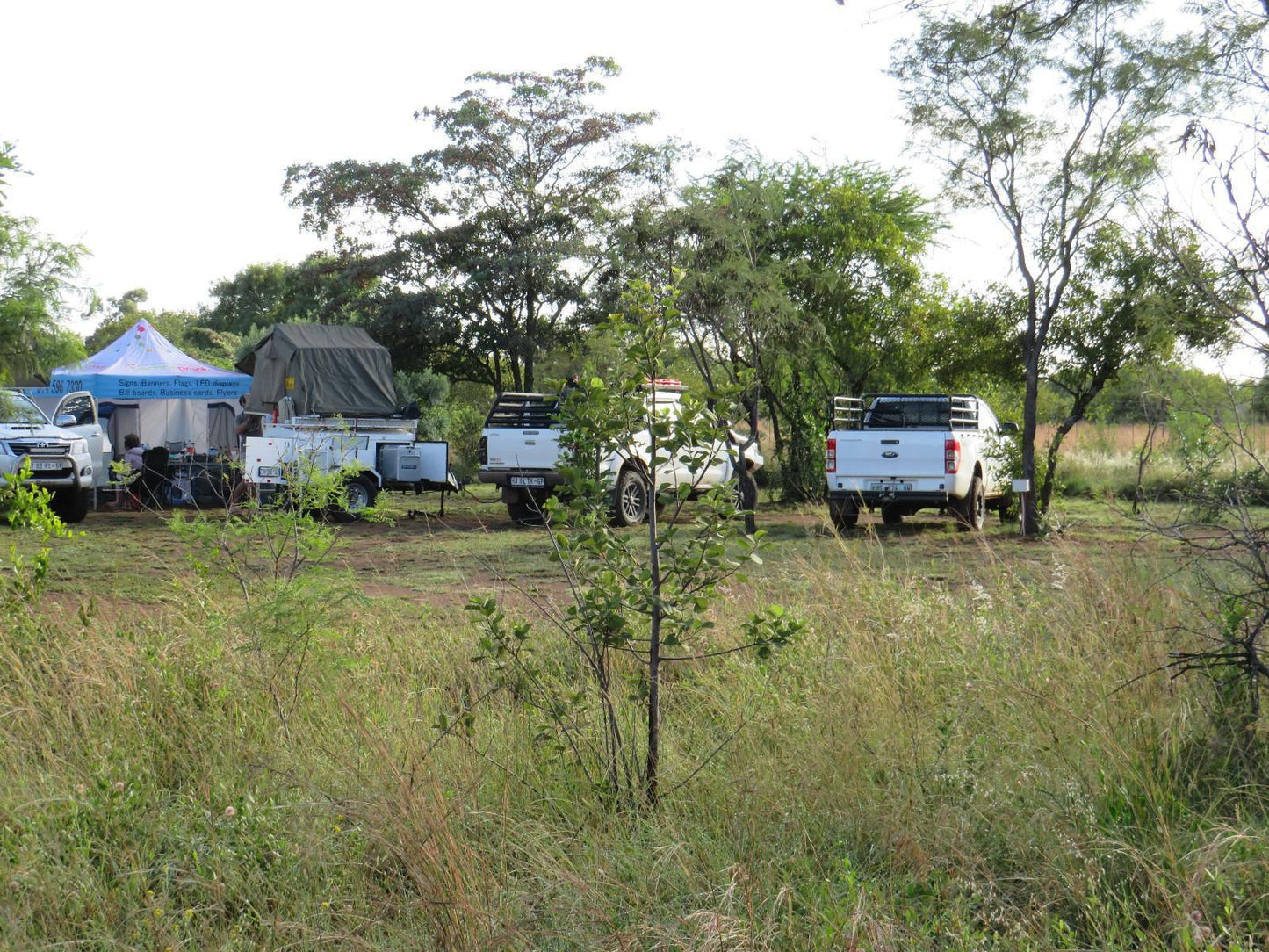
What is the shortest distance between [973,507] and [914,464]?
145 centimetres

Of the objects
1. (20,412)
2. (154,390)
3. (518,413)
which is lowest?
(20,412)

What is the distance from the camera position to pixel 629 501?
1706 cm

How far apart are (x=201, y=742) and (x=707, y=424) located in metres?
2.30

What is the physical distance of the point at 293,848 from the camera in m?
3.65

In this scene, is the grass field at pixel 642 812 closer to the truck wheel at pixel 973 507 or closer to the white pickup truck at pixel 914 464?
the white pickup truck at pixel 914 464

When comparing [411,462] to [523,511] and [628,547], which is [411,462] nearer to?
[523,511]

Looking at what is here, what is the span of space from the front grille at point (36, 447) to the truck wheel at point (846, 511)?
35.0 ft

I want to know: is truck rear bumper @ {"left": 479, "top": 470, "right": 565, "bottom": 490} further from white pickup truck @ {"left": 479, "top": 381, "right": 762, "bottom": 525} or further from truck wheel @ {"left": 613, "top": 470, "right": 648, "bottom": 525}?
truck wheel @ {"left": 613, "top": 470, "right": 648, "bottom": 525}

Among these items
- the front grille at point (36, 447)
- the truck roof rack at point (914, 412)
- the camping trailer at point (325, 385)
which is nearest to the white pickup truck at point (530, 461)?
the camping trailer at point (325, 385)

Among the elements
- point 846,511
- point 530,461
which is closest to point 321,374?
point 530,461

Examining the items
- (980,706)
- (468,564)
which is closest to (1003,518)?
(468,564)

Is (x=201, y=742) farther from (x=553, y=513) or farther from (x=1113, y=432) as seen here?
(x=1113, y=432)

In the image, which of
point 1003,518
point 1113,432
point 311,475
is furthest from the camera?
point 1113,432

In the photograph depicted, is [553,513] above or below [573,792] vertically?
above
